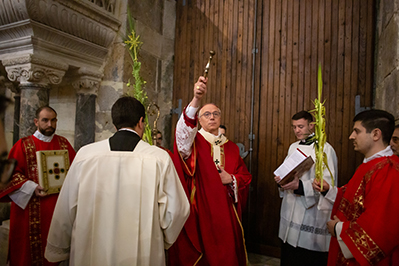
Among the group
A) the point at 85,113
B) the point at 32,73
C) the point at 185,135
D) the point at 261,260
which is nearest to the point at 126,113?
the point at 185,135

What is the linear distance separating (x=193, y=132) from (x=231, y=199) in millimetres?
906

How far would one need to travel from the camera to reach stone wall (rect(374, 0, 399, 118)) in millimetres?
2527

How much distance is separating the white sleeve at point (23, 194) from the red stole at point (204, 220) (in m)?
1.40

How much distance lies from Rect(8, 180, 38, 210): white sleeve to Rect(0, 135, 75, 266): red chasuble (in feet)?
0.13

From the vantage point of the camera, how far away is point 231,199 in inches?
107

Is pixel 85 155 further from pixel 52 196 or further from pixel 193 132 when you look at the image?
pixel 52 196

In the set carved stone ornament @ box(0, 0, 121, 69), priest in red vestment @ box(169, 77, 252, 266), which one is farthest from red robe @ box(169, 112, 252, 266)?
carved stone ornament @ box(0, 0, 121, 69)

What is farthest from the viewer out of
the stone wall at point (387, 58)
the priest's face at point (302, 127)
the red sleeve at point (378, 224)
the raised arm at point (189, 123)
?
the priest's face at point (302, 127)

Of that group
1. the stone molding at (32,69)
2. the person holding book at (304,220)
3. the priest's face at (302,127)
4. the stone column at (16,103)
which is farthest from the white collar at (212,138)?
the stone column at (16,103)

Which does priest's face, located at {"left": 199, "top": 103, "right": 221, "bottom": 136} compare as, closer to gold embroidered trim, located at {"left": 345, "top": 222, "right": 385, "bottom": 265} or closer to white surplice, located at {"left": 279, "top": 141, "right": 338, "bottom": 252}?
white surplice, located at {"left": 279, "top": 141, "right": 338, "bottom": 252}

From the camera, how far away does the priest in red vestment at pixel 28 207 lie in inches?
100

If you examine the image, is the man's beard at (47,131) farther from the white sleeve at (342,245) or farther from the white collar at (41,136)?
the white sleeve at (342,245)

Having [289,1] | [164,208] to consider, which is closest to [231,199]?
[164,208]

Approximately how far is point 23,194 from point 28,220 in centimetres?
28
